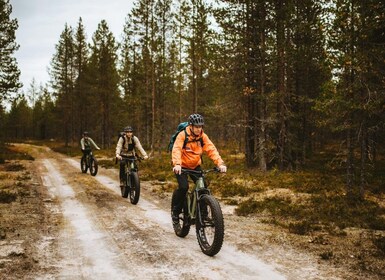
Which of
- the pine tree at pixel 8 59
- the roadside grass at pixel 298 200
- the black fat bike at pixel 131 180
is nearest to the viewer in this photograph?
the roadside grass at pixel 298 200

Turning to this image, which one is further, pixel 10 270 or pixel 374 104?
pixel 374 104

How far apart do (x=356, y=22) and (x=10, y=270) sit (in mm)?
13159

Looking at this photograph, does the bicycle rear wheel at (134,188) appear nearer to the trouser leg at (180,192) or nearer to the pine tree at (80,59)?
the trouser leg at (180,192)

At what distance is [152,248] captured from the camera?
618 centimetres

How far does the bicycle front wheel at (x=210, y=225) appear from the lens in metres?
5.55

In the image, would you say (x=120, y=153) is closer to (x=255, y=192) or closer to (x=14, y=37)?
(x=255, y=192)

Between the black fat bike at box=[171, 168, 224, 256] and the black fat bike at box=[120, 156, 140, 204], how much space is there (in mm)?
4000

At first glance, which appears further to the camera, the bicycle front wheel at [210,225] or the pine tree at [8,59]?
the pine tree at [8,59]

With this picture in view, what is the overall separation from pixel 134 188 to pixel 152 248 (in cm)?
473

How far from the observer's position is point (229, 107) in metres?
21.4

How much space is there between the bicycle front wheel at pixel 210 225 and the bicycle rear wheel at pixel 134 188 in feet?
14.9

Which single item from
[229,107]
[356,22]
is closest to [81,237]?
[356,22]

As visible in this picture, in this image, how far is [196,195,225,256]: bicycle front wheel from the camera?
5.55 m

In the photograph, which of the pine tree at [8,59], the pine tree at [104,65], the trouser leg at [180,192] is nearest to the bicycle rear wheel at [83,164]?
the trouser leg at [180,192]
